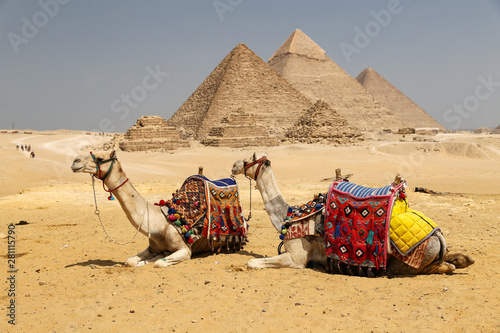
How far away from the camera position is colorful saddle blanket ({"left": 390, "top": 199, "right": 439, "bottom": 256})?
429 centimetres

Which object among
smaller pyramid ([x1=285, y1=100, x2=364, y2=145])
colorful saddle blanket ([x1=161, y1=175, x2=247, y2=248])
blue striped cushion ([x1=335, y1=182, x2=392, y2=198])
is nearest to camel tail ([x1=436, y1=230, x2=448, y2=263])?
blue striped cushion ([x1=335, y1=182, x2=392, y2=198])

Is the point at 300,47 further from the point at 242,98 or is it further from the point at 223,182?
the point at 223,182

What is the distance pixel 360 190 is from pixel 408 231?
63 cm

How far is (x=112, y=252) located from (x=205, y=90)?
99.4m

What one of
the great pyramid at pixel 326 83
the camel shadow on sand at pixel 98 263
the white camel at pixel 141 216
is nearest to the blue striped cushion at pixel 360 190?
the white camel at pixel 141 216

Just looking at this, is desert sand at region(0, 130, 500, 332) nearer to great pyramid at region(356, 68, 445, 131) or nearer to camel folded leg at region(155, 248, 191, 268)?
camel folded leg at region(155, 248, 191, 268)

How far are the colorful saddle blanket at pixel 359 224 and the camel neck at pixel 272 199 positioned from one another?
628 millimetres

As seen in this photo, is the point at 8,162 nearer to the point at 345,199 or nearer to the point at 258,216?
the point at 258,216

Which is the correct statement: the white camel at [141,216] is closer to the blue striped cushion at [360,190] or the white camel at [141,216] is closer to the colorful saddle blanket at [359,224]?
the colorful saddle blanket at [359,224]

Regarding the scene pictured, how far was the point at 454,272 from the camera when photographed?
4625mm

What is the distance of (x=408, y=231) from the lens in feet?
14.1

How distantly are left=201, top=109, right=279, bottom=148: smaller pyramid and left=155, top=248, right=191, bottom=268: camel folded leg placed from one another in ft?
143

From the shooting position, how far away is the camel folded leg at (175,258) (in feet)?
16.7

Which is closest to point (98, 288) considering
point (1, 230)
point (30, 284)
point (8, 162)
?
point (30, 284)
